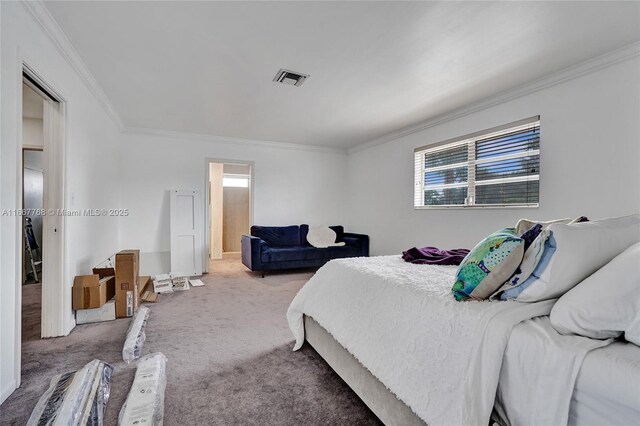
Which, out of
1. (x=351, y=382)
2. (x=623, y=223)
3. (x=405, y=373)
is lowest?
(x=351, y=382)

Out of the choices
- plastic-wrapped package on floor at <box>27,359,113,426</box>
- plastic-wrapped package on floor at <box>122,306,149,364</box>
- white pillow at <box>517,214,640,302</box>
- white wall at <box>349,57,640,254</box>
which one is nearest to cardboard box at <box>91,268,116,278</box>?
plastic-wrapped package on floor at <box>122,306,149,364</box>

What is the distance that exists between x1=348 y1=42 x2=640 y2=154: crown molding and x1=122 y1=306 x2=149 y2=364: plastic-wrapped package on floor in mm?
4340

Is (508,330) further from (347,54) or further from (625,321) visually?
(347,54)

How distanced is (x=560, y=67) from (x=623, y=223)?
2.38 metres

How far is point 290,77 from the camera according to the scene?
9.89 ft

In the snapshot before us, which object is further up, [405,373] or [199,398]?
[405,373]

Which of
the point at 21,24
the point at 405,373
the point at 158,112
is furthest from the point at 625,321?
the point at 158,112

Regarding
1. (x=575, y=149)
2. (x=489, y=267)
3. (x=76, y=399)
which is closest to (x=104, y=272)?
(x=76, y=399)

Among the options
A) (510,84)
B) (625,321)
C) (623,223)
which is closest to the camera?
(625,321)

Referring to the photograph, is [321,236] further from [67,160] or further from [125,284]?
[67,160]

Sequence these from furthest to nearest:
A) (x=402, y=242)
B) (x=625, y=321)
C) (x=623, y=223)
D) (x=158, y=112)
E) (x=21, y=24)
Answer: (x=402, y=242) → (x=158, y=112) → (x=21, y=24) → (x=623, y=223) → (x=625, y=321)

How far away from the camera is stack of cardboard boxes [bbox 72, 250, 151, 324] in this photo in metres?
2.69

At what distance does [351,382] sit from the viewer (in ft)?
5.31

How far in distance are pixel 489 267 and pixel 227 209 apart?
6750 mm
